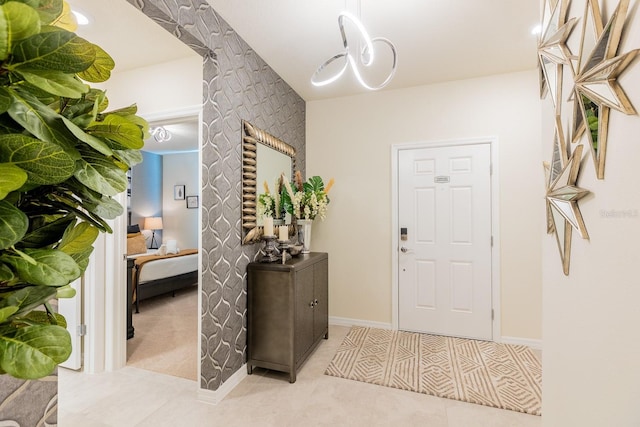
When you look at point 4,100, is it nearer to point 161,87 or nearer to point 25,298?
point 25,298

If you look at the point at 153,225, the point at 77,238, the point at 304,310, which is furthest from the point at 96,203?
the point at 153,225

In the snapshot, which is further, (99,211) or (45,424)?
(45,424)

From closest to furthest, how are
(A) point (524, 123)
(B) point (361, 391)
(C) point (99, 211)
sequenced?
1. (C) point (99, 211)
2. (B) point (361, 391)
3. (A) point (524, 123)

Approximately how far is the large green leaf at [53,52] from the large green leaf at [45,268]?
19 cm

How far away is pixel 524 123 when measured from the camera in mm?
2850

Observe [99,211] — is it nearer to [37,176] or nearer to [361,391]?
[37,176]

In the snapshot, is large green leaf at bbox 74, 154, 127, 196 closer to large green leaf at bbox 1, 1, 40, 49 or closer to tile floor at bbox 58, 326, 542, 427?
large green leaf at bbox 1, 1, 40, 49

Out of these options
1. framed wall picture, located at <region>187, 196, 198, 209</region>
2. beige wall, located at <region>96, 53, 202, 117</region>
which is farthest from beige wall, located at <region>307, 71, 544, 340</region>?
framed wall picture, located at <region>187, 196, 198, 209</region>

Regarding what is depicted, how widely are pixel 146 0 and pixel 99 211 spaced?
64.2 inches

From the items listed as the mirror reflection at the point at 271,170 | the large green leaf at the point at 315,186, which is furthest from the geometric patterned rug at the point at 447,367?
the large green leaf at the point at 315,186

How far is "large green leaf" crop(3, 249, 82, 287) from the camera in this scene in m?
0.31

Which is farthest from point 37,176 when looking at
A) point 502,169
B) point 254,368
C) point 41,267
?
point 502,169

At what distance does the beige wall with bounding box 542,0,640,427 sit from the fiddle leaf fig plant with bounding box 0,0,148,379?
0.82m

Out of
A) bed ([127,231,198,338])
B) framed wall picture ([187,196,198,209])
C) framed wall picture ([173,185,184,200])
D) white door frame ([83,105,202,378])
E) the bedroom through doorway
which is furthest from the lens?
framed wall picture ([173,185,184,200])
